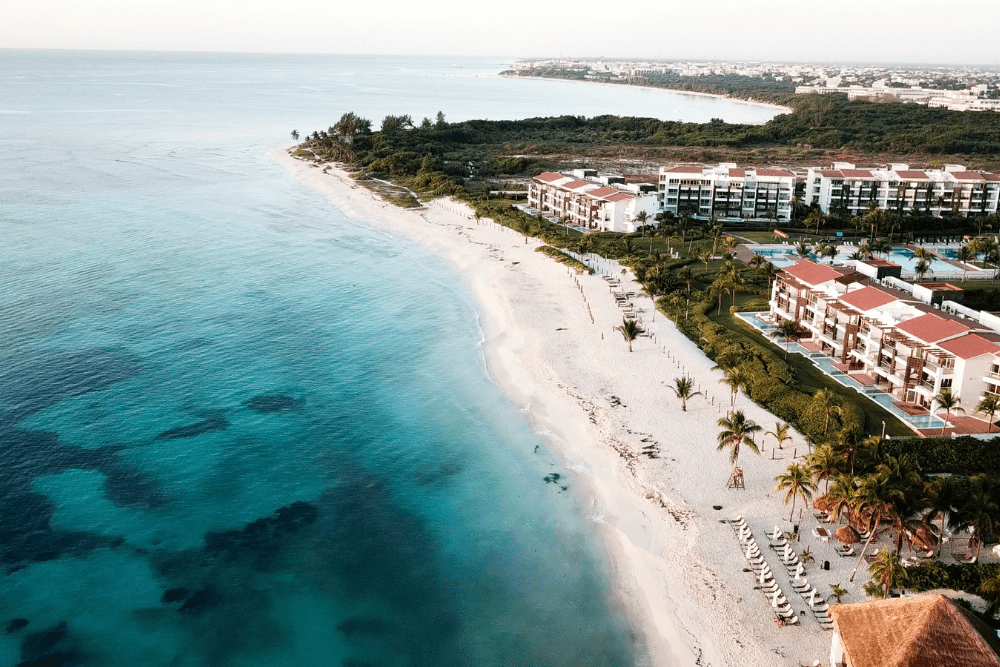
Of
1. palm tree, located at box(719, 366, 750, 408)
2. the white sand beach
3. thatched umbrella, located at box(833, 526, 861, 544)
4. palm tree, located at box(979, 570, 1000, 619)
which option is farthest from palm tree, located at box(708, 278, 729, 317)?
palm tree, located at box(979, 570, 1000, 619)

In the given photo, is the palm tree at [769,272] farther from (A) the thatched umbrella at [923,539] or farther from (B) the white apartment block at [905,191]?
(A) the thatched umbrella at [923,539]

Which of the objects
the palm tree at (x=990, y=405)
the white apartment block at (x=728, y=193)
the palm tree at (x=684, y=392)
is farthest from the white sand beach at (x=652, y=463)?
the white apartment block at (x=728, y=193)

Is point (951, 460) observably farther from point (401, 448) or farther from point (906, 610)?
point (401, 448)

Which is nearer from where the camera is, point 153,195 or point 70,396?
point 70,396

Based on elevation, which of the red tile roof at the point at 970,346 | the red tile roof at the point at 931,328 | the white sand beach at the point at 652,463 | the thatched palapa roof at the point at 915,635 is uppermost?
the red tile roof at the point at 931,328

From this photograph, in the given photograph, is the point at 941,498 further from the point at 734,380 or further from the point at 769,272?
the point at 769,272

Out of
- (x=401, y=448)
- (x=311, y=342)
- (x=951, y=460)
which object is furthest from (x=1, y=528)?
(x=951, y=460)
